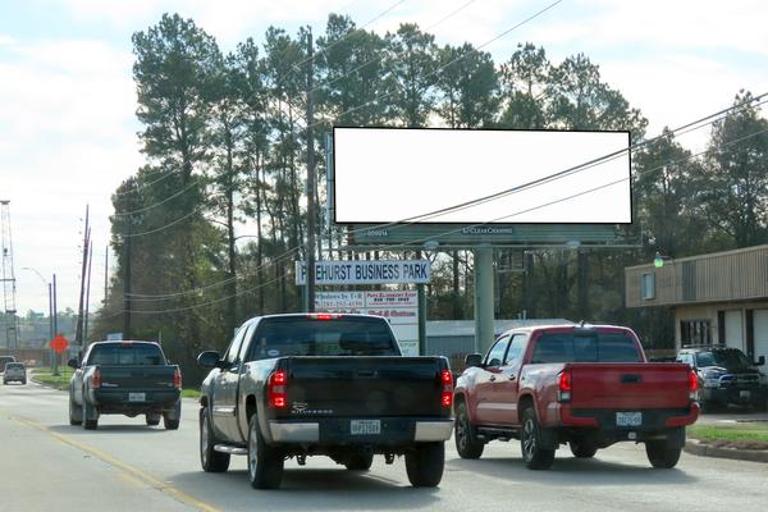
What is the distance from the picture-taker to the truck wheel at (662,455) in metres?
18.9

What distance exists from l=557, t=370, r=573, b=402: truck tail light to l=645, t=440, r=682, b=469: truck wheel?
1678 mm

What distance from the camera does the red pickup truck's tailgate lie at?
59.2 feet

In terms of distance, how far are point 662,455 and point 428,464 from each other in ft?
14.4

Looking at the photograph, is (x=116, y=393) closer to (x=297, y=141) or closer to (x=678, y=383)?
(x=678, y=383)

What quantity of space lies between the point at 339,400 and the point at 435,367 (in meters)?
1.14

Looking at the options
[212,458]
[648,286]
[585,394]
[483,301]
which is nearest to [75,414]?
[212,458]

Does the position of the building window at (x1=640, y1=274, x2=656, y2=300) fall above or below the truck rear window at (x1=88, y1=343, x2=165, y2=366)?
above

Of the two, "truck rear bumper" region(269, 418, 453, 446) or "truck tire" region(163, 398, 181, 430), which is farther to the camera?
"truck tire" region(163, 398, 181, 430)

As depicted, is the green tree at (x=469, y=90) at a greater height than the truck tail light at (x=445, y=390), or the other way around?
the green tree at (x=469, y=90)

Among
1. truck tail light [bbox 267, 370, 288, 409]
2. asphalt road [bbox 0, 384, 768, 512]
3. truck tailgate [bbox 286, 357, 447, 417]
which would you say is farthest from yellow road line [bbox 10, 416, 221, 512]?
truck tailgate [bbox 286, 357, 447, 417]

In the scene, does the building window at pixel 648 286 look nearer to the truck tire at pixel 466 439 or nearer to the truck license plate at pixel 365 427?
the truck tire at pixel 466 439

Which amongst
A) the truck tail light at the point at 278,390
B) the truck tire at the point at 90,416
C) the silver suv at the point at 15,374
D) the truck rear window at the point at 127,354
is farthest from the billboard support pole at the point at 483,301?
the silver suv at the point at 15,374

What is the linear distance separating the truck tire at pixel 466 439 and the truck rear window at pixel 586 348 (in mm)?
1997

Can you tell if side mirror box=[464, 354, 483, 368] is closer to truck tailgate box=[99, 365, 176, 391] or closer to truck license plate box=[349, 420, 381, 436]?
truck license plate box=[349, 420, 381, 436]
